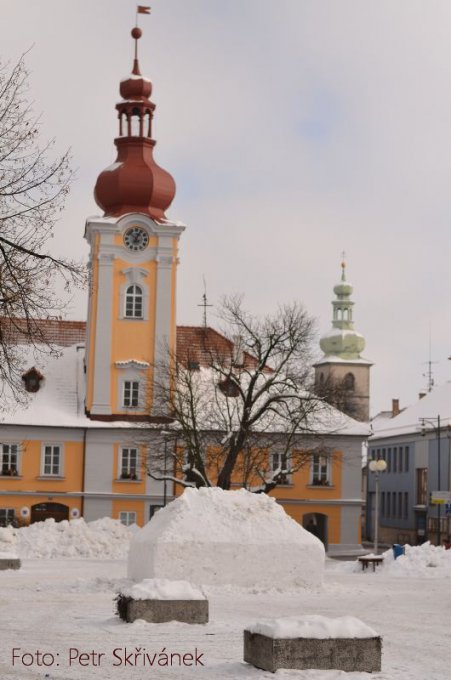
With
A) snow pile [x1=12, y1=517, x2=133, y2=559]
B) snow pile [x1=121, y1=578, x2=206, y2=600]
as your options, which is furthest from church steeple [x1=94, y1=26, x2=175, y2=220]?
snow pile [x1=121, y1=578, x2=206, y2=600]

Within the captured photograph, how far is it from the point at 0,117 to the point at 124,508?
4087 centimetres

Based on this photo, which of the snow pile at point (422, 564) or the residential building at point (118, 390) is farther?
the residential building at point (118, 390)

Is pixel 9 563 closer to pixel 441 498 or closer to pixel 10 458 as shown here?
pixel 441 498

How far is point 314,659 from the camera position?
14836mm

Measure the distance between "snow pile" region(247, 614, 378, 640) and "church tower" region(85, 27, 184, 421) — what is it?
1723 inches

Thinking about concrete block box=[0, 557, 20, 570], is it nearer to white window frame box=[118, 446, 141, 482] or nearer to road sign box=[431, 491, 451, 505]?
road sign box=[431, 491, 451, 505]

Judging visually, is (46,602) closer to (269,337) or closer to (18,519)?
(269,337)

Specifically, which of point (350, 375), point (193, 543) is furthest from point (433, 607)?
point (350, 375)

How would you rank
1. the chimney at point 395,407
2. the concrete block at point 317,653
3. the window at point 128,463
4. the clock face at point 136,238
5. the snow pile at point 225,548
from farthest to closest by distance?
the chimney at point 395,407 → the clock face at point 136,238 → the window at point 128,463 → the snow pile at point 225,548 → the concrete block at point 317,653

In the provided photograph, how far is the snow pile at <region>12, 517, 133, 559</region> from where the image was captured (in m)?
44.0

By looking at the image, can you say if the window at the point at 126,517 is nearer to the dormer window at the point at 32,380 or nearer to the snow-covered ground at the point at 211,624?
the dormer window at the point at 32,380

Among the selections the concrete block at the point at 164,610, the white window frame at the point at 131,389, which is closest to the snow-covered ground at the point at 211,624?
the concrete block at the point at 164,610

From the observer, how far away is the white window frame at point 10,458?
192 ft

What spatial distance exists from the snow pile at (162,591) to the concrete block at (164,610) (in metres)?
0.06
